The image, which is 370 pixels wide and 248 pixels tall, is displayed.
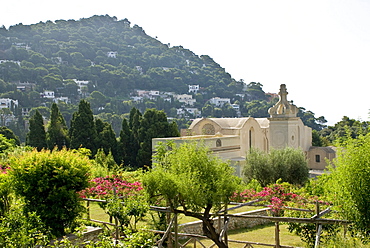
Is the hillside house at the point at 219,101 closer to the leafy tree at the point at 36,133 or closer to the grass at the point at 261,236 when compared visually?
the leafy tree at the point at 36,133

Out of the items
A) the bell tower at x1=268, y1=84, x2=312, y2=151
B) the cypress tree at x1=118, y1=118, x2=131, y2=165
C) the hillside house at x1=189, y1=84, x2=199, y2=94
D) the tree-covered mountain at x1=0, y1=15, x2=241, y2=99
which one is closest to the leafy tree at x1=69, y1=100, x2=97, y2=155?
the cypress tree at x1=118, y1=118, x2=131, y2=165

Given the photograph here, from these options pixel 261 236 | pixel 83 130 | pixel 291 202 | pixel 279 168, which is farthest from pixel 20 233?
pixel 83 130

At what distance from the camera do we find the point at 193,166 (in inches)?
318

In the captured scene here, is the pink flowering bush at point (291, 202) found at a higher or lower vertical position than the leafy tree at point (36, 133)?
lower

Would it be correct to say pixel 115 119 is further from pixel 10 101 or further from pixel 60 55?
pixel 60 55

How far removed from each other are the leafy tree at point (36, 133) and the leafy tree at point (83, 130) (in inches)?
93.3

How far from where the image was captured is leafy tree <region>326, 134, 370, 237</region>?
21.4 ft

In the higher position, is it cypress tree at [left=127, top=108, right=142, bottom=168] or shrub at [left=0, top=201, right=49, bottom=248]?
cypress tree at [left=127, top=108, right=142, bottom=168]

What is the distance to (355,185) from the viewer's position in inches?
259

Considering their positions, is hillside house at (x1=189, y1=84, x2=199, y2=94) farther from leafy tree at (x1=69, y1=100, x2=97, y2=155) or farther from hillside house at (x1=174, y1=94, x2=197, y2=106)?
leafy tree at (x1=69, y1=100, x2=97, y2=155)

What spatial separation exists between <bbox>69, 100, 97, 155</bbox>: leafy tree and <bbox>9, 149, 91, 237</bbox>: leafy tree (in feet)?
65.0

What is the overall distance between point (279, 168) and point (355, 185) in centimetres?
1162

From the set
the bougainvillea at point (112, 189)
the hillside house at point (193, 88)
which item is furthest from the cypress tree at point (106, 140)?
the hillside house at point (193, 88)

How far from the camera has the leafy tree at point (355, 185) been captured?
6.53m
